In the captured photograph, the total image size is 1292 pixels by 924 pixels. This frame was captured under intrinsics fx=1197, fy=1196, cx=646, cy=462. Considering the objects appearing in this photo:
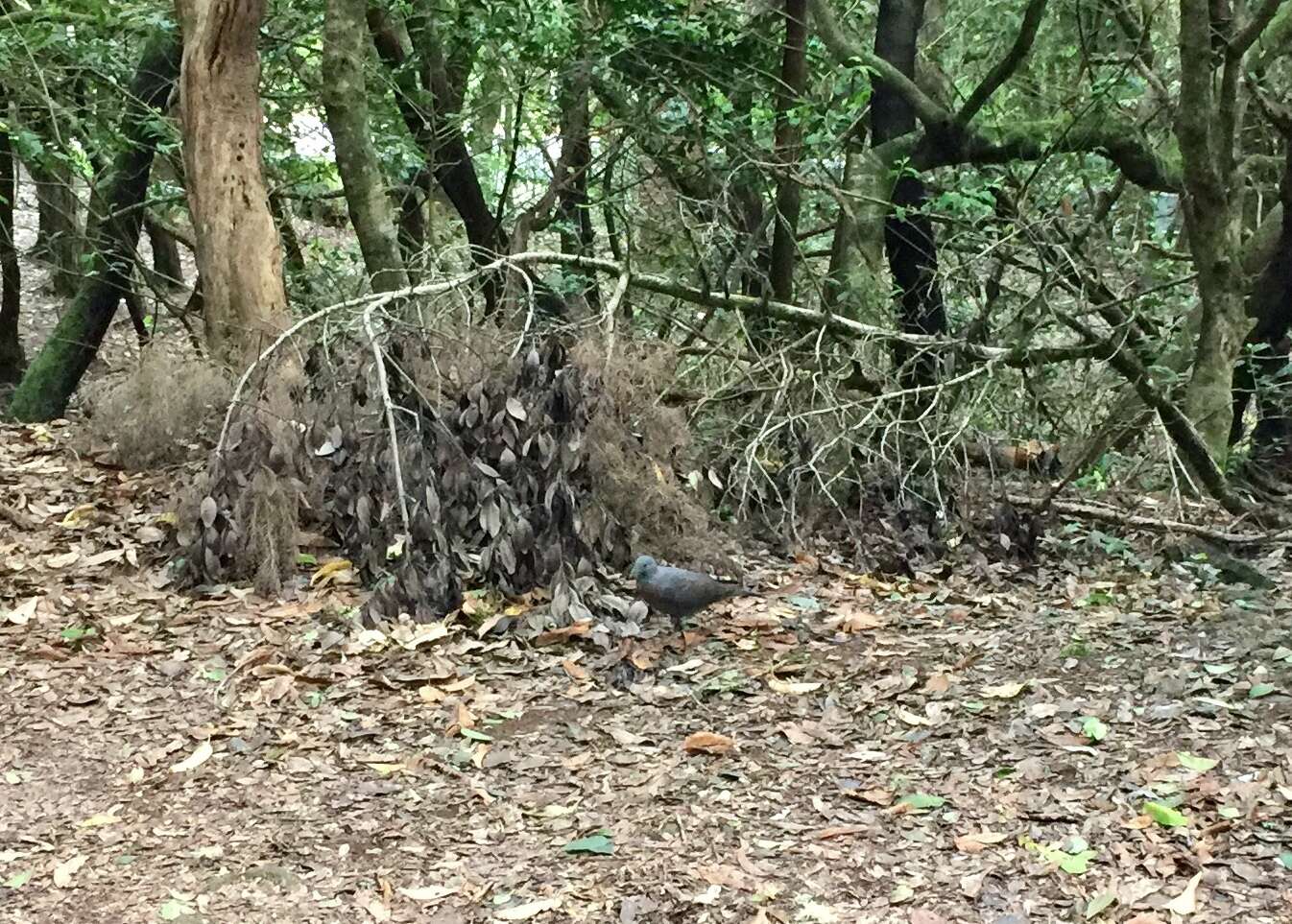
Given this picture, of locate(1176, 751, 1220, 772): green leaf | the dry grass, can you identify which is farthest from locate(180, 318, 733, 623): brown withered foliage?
locate(1176, 751, 1220, 772): green leaf

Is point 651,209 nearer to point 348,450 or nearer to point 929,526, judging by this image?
point 929,526

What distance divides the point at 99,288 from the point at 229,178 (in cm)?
248

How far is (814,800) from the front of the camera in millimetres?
3621

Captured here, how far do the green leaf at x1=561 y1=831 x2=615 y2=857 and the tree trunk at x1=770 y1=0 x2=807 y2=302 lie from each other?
4.74 metres

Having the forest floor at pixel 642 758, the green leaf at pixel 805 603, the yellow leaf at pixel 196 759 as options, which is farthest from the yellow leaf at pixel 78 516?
the green leaf at pixel 805 603

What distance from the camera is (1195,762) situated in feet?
11.8

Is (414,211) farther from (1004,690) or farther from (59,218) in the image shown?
(1004,690)

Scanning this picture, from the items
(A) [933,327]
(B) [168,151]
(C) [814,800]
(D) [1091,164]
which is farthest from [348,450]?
(D) [1091,164]

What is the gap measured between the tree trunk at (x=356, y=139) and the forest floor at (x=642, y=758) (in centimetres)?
222

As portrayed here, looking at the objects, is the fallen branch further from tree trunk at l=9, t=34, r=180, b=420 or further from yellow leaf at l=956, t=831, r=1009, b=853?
tree trunk at l=9, t=34, r=180, b=420

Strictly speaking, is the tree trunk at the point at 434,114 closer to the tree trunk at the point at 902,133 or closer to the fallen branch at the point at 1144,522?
the tree trunk at the point at 902,133

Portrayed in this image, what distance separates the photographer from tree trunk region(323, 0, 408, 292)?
6.64m

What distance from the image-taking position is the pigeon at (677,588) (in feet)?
15.3

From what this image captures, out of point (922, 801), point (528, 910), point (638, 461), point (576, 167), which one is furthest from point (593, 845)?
point (576, 167)
